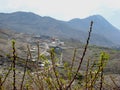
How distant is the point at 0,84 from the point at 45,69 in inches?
29.0

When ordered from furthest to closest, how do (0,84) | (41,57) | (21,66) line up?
(21,66)
(41,57)
(0,84)

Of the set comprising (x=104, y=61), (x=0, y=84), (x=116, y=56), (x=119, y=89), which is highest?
(x=104, y=61)

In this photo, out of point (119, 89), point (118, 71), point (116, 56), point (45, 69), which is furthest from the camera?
point (116, 56)

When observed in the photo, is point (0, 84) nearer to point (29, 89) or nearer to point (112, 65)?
point (29, 89)

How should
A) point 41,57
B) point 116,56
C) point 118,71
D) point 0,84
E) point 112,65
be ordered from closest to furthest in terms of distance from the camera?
point 0,84 < point 41,57 < point 118,71 < point 112,65 < point 116,56

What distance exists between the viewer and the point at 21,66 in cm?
3722

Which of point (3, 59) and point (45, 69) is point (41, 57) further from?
point (3, 59)

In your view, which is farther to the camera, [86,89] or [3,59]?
[3,59]

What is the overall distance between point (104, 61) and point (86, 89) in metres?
0.31

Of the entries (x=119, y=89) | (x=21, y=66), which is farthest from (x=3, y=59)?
(x=119, y=89)

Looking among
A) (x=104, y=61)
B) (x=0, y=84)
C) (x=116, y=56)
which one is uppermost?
(x=104, y=61)

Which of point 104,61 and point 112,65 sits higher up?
point 104,61

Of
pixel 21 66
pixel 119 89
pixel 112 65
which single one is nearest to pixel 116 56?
pixel 112 65

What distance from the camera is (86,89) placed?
300 cm
